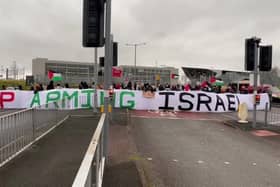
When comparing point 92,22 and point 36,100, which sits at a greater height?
point 92,22

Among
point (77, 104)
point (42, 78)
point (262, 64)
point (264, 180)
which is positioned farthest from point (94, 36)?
point (42, 78)

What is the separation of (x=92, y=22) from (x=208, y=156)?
15.1 ft

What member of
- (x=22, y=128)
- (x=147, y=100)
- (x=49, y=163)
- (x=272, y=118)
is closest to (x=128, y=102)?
(x=147, y=100)

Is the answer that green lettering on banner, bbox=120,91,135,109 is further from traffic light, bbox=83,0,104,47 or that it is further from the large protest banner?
traffic light, bbox=83,0,104,47

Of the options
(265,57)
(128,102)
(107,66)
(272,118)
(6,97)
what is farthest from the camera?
(128,102)

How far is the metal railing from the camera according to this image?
20.8 ft

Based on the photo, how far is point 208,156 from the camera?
24.4 feet

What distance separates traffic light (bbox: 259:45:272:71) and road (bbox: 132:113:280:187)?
123 inches

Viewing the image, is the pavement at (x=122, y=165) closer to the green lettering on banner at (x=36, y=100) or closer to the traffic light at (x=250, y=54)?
the traffic light at (x=250, y=54)

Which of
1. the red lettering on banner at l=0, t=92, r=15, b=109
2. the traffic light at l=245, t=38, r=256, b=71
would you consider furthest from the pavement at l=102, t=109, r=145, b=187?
the red lettering on banner at l=0, t=92, r=15, b=109

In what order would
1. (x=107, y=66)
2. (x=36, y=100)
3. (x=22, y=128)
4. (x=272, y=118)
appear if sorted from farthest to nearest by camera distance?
(x=36, y=100) < (x=272, y=118) < (x=22, y=128) < (x=107, y=66)

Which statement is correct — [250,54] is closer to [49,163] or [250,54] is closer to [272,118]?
[272,118]

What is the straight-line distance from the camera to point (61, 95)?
62.2 feet

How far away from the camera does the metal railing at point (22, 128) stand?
635 centimetres
